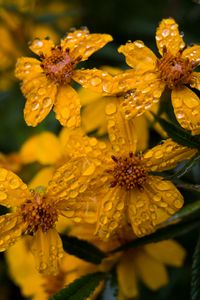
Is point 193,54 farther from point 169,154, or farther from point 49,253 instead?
point 49,253

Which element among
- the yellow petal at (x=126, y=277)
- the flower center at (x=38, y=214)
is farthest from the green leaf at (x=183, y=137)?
the yellow petal at (x=126, y=277)

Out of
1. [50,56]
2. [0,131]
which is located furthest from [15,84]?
[50,56]

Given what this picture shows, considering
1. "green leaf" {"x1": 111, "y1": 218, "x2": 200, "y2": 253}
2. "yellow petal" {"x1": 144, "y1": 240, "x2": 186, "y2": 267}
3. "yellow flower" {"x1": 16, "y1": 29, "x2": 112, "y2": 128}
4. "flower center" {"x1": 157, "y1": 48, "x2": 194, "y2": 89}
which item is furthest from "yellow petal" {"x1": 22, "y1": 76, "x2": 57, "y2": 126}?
"yellow petal" {"x1": 144, "y1": 240, "x2": 186, "y2": 267}

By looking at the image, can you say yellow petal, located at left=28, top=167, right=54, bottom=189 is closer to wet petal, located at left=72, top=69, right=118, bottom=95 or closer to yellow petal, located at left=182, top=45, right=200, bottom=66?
wet petal, located at left=72, top=69, right=118, bottom=95

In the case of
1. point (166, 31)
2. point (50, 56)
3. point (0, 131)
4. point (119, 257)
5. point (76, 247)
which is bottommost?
point (0, 131)

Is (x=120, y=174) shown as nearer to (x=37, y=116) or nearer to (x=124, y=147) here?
(x=124, y=147)

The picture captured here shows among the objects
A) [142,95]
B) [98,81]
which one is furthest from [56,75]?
[142,95]
